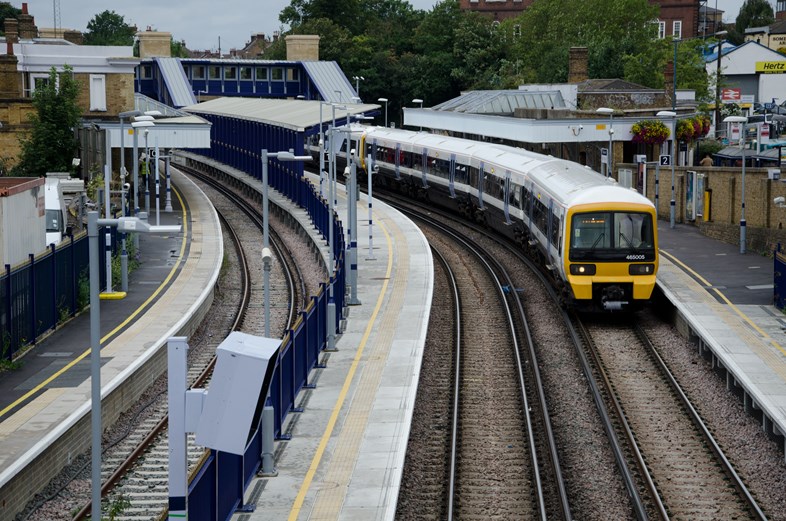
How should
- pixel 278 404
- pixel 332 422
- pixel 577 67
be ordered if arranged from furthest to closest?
pixel 577 67, pixel 332 422, pixel 278 404

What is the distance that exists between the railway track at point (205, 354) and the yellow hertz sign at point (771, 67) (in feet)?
179

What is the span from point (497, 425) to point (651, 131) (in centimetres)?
3623

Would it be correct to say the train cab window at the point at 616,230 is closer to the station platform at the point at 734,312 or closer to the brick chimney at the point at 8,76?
the station platform at the point at 734,312

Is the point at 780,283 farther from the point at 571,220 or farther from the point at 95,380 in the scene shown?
the point at 95,380

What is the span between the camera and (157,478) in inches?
710

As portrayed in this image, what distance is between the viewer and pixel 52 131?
4612cm

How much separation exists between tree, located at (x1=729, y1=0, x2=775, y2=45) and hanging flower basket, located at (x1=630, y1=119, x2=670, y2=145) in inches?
4033

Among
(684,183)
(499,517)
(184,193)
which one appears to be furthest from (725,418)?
(184,193)

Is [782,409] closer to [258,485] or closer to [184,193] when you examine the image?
[258,485]

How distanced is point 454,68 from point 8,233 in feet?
254

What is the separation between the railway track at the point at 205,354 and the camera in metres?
17.2

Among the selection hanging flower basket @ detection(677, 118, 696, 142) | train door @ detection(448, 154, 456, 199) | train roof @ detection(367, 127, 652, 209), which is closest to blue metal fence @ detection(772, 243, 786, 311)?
train roof @ detection(367, 127, 652, 209)

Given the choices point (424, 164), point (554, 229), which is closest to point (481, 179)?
point (424, 164)

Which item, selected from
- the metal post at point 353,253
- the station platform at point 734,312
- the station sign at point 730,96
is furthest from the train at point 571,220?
the station sign at point 730,96
